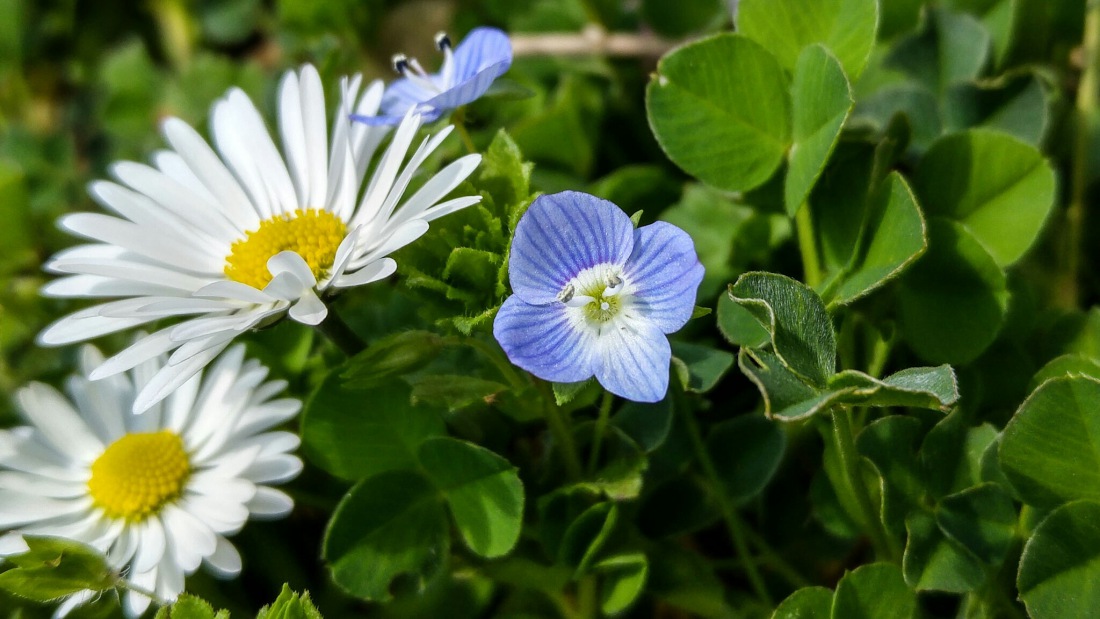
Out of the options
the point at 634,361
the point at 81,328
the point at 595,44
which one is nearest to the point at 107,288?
the point at 81,328

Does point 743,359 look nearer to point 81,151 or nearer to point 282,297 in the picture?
point 282,297

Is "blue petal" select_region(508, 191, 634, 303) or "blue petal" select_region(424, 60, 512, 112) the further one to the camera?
"blue petal" select_region(424, 60, 512, 112)

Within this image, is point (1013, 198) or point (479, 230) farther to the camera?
point (1013, 198)

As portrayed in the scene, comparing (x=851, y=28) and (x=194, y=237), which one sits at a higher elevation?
(x=851, y=28)

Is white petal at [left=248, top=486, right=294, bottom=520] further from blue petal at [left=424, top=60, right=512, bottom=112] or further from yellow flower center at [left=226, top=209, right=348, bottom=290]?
blue petal at [left=424, top=60, right=512, bottom=112]

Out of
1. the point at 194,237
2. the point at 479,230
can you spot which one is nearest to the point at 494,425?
the point at 479,230

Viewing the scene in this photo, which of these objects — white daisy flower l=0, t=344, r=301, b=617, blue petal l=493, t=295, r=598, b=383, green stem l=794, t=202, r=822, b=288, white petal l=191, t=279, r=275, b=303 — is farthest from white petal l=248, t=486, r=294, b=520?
green stem l=794, t=202, r=822, b=288

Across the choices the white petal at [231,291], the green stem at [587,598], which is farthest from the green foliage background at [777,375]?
the white petal at [231,291]
